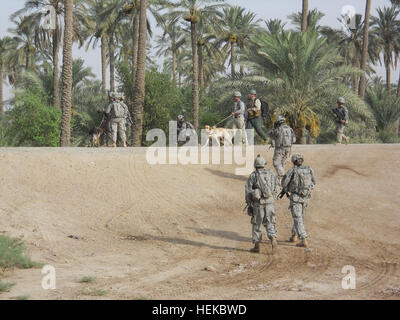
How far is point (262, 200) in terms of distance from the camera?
9047 millimetres

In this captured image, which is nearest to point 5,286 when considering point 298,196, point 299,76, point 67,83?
point 298,196

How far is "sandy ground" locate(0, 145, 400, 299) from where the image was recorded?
7156 millimetres

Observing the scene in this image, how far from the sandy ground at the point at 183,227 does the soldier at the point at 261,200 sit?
40 centimetres

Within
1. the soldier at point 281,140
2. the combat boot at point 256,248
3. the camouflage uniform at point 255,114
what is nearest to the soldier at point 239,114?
the camouflage uniform at point 255,114

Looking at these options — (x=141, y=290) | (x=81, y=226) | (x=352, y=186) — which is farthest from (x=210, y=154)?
(x=141, y=290)

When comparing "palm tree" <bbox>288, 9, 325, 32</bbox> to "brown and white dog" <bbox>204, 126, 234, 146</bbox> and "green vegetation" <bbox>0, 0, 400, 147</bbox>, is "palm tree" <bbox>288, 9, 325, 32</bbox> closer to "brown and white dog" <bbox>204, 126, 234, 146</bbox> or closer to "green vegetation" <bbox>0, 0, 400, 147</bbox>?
"green vegetation" <bbox>0, 0, 400, 147</bbox>

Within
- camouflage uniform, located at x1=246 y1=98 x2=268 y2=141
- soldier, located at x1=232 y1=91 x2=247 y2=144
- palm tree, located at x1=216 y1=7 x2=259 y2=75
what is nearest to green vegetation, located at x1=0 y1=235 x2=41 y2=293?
soldier, located at x1=232 y1=91 x2=247 y2=144

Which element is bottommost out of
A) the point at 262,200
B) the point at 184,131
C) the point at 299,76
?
the point at 262,200

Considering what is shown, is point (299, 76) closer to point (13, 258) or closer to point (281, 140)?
point (281, 140)

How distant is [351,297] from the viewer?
651 cm

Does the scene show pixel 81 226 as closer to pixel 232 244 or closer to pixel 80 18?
pixel 232 244

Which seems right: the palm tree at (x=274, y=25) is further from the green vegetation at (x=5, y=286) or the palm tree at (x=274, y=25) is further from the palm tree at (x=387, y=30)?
the green vegetation at (x=5, y=286)

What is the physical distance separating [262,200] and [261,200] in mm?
17
